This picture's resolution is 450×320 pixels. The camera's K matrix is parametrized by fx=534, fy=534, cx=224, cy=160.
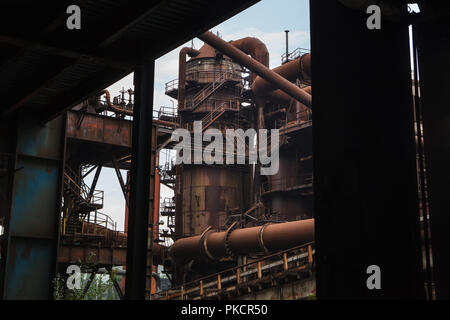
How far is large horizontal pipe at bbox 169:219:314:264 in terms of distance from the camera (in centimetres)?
2378

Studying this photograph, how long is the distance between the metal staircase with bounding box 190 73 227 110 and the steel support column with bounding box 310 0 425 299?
34.9 metres

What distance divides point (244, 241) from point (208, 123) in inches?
528

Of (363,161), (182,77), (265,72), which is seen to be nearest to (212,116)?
(182,77)

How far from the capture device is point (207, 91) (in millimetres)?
40219

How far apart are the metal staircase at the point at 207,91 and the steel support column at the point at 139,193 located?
101 ft

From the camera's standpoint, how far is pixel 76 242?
68.9ft

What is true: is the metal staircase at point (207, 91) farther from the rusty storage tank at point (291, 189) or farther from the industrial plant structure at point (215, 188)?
the rusty storage tank at point (291, 189)

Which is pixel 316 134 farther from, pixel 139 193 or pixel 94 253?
pixel 94 253

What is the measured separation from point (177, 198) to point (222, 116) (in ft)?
22.5

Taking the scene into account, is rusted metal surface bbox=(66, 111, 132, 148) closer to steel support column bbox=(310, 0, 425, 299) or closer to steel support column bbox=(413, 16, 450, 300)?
steel support column bbox=(413, 16, 450, 300)

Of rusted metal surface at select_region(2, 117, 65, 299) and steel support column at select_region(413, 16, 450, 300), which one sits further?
rusted metal surface at select_region(2, 117, 65, 299)

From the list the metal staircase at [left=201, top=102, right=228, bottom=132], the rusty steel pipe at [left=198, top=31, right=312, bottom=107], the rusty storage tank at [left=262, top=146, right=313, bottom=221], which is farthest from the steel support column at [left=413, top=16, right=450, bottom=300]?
the metal staircase at [left=201, top=102, right=228, bottom=132]

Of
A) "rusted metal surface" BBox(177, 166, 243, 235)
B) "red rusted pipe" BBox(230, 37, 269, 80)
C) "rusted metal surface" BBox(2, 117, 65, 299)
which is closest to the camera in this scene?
"rusted metal surface" BBox(2, 117, 65, 299)
